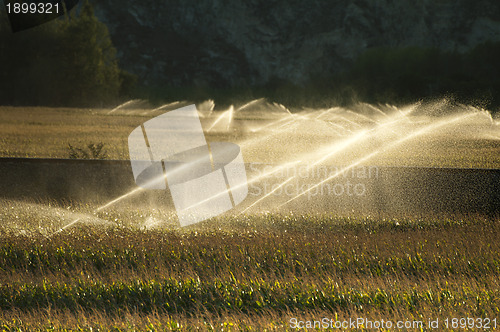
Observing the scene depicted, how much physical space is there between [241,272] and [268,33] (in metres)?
95.2

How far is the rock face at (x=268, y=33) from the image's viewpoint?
3519 inches

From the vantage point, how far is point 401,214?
11.6m

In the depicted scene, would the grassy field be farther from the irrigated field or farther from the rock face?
the rock face

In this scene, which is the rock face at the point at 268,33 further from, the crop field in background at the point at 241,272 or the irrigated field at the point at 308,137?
the crop field in background at the point at 241,272

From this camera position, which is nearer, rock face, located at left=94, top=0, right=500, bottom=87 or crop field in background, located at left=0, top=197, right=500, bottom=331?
crop field in background, located at left=0, top=197, right=500, bottom=331

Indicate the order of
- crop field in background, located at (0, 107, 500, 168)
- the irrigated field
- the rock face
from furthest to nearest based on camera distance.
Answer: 1. the rock face
2. the irrigated field
3. crop field in background, located at (0, 107, 500, 168)

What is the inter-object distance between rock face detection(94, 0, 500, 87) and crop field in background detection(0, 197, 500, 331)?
247 feet

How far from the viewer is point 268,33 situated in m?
100

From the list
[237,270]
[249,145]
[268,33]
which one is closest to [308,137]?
[249,145]

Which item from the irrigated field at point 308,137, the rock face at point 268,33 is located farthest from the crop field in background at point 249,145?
the rock face at point 268,33

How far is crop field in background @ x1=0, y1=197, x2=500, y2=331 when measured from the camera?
6.27 m

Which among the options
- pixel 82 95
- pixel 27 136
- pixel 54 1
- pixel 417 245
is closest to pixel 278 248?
pixel 417 245

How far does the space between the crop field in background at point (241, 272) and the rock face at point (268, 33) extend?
2961 inches

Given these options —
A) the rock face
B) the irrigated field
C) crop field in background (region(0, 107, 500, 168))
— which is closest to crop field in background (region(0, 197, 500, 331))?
the irrigated field
